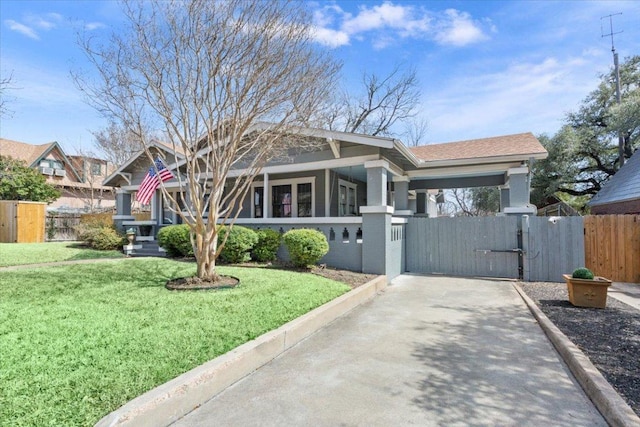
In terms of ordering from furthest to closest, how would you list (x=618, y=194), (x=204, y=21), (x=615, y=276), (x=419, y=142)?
1. (x=419, y=142)
2. (x=618, y=194)
3. (x=615, y=276)
4. (x=204, y=21)

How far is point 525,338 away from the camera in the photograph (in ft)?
15.4

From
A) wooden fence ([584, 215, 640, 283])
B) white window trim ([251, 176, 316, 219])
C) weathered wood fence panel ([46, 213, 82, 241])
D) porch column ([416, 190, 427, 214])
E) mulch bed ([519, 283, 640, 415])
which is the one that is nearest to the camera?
mulch bed ([519, 283, 640, 415])

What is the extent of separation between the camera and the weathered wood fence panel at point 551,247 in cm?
862

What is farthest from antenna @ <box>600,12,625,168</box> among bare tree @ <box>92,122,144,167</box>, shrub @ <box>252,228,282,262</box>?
bare tree @ <box>92,122,144,167</box>

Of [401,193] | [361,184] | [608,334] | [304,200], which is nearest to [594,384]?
[608,334]

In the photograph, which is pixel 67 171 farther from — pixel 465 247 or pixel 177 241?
pixel 465 247

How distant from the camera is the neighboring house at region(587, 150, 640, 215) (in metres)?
11.6

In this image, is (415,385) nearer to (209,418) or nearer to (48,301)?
(209,418)

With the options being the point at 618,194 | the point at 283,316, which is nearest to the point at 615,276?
the point at 618,194

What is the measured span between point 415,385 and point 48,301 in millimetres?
5122

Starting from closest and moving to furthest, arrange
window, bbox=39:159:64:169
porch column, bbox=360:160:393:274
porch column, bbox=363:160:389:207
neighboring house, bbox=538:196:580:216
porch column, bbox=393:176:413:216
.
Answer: porch column, bbox=360:160:393:274, porch column, bbox=363:160:389:207, porch column, bbox=393:176:413:216, neighboring house, bbox=538:196:580:216, window, bbox=39:159:64:169

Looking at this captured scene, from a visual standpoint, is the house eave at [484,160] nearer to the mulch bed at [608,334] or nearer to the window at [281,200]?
the mulch bed at [608,334]

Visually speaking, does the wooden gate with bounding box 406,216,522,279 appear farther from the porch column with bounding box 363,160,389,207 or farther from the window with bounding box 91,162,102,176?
the window with bounding box 91,162,102,176

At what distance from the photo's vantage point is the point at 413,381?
3365 millimetres
